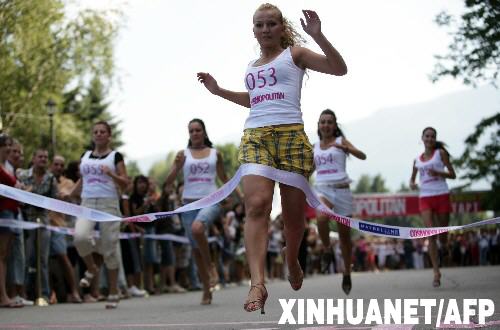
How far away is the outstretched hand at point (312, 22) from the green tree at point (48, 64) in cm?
2797

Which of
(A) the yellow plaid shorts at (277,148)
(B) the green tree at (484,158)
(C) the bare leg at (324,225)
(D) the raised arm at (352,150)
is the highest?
(B) the green tree at (484,158)

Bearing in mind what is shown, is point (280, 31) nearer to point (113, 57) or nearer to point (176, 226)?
point (176, 226)

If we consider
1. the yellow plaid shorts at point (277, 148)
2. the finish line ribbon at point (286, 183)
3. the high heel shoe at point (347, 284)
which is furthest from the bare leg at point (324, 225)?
the yellow plaid shorts at point (277, 148)

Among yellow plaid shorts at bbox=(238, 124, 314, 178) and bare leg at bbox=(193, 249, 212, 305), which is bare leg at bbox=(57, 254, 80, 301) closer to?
bare leg at bbox=(193, 249, 212, 305)

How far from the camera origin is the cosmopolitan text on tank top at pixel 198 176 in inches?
499

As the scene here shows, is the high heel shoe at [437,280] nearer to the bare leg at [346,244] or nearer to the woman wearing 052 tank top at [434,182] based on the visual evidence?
the woman wearing 052 tank top at [434,182]

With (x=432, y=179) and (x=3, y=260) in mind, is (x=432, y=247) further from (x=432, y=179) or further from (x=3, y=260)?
(x=3, y=260)

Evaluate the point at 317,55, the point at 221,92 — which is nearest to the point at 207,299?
the point at 221,92

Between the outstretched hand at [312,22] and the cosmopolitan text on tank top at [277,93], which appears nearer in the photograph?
the outstretched hand at [312,22]

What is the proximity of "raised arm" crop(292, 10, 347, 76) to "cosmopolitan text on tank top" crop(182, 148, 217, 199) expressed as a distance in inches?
204

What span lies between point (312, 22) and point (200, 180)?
5802mm

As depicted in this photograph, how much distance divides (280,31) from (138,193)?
9535 millimetres

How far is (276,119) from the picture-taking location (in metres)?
7.51

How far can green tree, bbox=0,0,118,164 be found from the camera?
35500 millimetres
